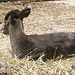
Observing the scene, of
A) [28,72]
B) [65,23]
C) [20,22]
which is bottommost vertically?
[65,23]

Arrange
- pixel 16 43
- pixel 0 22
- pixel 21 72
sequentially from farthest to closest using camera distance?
1. pixel 0 22
2. pixel 16 43
3. pixel 21 72

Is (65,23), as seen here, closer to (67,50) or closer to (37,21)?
(37,21)

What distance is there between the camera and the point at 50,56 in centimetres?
490

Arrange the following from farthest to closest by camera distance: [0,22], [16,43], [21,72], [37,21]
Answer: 1. [37,21]
2. [0,22]
3. [16,43]
4. [21,72]

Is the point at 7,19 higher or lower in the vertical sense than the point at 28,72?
higher

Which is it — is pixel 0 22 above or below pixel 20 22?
below

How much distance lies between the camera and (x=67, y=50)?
196 inches

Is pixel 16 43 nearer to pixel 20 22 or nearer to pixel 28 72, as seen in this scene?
pixel 20 22

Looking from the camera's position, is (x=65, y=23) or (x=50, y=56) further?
(x=65, y=23)

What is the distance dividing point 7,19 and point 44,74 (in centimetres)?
310

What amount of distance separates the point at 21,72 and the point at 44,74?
0.41 meters

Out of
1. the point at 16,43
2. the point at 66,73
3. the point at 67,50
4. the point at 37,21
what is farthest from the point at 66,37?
the point at 37,21

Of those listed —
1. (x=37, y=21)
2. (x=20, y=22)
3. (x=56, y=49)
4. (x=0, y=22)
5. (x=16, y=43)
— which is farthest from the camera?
(x=37, y=21)

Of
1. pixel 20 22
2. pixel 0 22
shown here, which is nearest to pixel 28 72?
pixel 20 22
